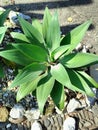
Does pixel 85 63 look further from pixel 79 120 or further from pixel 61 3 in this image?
pixel 61 3

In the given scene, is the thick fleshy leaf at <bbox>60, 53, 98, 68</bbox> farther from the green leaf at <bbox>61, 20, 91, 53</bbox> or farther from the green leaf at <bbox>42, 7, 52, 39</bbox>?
the green leaf at <bbox>42, 7, 52, 39</bbox>

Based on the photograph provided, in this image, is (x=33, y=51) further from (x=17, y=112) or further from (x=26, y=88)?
(x=17, y=112)

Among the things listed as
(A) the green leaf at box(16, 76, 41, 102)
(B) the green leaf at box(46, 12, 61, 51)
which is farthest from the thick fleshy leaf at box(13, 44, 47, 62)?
(A) the green leaf at box(16, 76, 41, 102)

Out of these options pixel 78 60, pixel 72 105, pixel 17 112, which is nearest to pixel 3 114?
pixel 17 112

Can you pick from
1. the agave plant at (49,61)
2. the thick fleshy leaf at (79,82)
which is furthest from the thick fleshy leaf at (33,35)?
the thick fleshy leaf at (79,82)

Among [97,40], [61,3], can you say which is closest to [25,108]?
[97,40]

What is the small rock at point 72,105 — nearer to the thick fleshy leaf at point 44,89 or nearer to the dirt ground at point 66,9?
the thick fleshy leaf at point 44,89

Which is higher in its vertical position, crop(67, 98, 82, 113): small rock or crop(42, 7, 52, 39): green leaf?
crop(42, 7, 52, 39): green leaf
